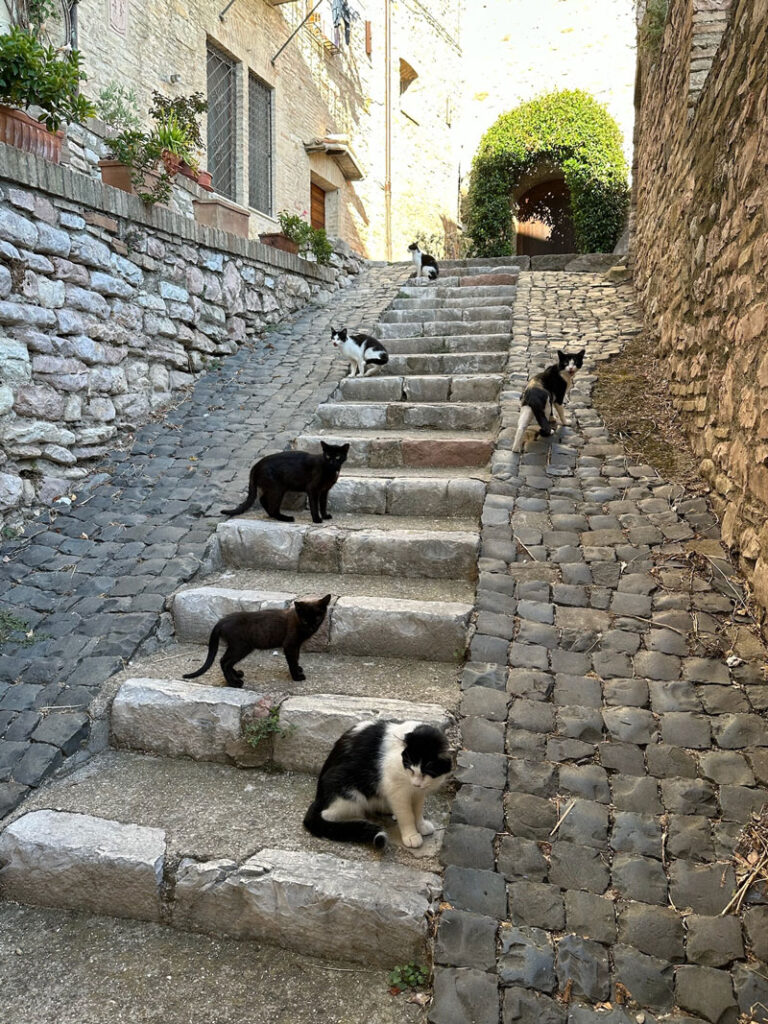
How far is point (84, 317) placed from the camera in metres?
4.71

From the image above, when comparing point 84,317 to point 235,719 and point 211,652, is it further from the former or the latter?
point 235,719

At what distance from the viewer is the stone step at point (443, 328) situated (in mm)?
7203

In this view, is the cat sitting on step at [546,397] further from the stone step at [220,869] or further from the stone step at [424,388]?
the stone step at [220,869]

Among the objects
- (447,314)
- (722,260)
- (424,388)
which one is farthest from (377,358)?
(722,260)

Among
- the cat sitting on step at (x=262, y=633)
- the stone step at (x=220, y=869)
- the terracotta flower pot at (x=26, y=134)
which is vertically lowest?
the stone step at (x=220, y=869)

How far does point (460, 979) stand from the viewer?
1.86 meters

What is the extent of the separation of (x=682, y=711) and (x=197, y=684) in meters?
2.05

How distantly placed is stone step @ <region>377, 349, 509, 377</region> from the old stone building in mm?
5225

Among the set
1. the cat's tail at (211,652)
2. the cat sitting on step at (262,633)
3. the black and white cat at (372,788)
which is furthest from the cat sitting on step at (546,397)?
the black and white cat at (372,788)

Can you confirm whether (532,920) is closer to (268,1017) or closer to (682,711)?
(268,1017)

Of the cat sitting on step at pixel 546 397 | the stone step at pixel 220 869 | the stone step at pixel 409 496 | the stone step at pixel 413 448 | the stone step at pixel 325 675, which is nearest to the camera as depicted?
the stone step at pixel 220 869

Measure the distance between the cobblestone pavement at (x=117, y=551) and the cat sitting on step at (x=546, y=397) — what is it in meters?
1.90

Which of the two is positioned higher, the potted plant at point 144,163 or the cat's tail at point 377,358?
the potted plant at point 144,163

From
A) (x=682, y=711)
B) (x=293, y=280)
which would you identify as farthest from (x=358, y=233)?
(x=682, y=711)
